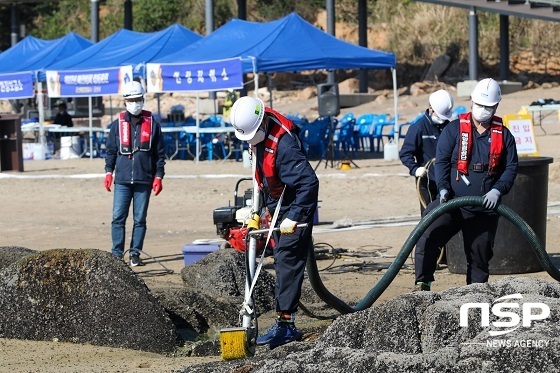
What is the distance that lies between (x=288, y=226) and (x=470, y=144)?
1872mm

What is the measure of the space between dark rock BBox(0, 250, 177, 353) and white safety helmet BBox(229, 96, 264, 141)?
159 cm

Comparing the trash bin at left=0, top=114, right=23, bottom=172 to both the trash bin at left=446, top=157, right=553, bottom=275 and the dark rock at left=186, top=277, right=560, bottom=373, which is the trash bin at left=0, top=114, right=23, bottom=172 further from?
the dark rock at left=186, top=277, right=560, bottom=373

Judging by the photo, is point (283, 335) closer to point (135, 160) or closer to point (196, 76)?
point (135, 160)

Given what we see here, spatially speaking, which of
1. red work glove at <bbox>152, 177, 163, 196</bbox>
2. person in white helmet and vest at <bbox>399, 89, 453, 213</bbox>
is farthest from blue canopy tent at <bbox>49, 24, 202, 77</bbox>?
person in white helmet and vest at <bbox>399, 89, 453, 213</bbox>

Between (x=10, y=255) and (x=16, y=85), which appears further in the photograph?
(x=16, y=85)

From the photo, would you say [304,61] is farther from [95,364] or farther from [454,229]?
[95,364]

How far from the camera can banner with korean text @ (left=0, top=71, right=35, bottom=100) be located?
96.7 ft

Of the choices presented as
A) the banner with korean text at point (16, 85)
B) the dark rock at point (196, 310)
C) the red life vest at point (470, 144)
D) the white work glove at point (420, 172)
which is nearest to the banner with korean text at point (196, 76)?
the banner with korean text at point (16, 85)

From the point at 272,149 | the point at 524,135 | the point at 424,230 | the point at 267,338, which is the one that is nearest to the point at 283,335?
the point at 267,338

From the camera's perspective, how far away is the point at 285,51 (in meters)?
25.5

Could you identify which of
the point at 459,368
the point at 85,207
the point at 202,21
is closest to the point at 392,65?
the point at 85,207

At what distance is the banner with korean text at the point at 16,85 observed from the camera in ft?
96.7

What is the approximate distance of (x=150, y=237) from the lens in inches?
569

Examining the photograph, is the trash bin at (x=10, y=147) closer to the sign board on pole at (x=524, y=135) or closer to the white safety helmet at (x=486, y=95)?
the sign board on pole at (x=524, y=135)
